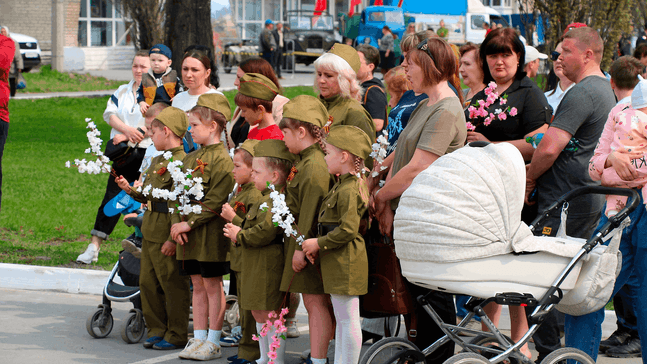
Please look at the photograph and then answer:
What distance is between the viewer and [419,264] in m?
4.09

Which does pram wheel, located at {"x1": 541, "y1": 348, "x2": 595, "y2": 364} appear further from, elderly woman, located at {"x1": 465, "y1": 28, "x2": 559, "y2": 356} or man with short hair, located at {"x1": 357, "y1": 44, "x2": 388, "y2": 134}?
man with short hair, located at {"x1": 357, "y1": 44, "x2": 388, "y2": 134}

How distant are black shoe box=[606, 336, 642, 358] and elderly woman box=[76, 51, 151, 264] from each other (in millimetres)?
4304

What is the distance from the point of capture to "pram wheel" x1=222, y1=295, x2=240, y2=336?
20.5 feet

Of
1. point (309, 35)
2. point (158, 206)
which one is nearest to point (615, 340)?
point (158, 206)

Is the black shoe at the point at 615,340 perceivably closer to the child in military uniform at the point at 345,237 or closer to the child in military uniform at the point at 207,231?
the child in military uniform at the point at 345,237

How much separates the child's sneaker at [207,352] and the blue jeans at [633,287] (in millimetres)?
2424

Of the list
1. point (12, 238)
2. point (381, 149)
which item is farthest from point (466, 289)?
point (12, 238)

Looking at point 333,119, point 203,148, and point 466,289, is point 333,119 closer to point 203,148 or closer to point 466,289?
point 203,148

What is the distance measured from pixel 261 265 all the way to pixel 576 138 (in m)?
2.16

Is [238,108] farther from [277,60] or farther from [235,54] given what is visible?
[235,54]

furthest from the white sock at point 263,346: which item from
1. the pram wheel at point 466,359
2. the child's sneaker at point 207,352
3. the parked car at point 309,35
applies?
the parked car at point 309,35

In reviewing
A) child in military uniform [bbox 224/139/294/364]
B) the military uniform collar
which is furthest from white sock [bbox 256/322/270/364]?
the military uniform collar

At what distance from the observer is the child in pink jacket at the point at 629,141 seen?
14.5ft

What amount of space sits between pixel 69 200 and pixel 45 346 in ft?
16.0
